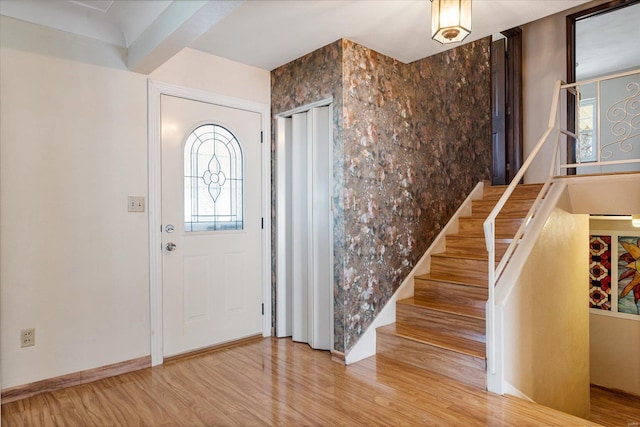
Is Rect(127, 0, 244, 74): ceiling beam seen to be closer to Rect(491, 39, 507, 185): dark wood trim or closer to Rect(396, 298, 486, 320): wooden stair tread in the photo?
Rect(396, 298, 486, 320): wooden stair tread

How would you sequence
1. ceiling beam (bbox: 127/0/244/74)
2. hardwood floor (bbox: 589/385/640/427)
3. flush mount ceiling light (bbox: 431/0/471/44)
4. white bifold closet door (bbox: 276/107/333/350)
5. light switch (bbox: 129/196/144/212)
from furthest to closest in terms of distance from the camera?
1. hardwood floor (bbox: 589/385/640/427)
2. white bifold closet door (bbox: 276/107/333/350)
3. light switch (bbox: 129/196/144/212)
4. ceiling beam (bbox: 127/0/244/74)
5. flush mount ceiling light (bbox: 431/0/471/44)

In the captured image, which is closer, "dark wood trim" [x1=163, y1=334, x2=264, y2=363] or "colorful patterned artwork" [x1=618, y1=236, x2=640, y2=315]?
"dark wood trim" [x1=163, y1=334, x2=264, y2=363]

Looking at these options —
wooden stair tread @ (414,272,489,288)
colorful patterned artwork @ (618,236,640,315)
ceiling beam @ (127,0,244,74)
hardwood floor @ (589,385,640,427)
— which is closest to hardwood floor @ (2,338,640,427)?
wooden stair tread @ (414,272,489,288)

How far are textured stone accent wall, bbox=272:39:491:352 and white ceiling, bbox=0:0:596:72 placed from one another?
268 millimetres

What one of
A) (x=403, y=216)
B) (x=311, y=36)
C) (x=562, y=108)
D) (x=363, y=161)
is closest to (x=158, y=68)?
(x=311, y=36)

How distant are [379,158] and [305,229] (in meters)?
0.88

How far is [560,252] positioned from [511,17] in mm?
1811

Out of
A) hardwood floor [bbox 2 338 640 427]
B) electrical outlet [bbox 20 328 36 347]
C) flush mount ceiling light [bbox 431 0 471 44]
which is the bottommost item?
hardwood floor [bbox 2 338 640 427]

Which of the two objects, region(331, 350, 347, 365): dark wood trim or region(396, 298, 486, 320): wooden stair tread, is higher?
region(396, 298, 486, 320): wooden stair tread

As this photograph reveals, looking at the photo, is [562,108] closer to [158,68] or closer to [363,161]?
[363,161]

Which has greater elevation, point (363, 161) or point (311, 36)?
point (311, 36)

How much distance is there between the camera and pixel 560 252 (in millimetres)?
3086

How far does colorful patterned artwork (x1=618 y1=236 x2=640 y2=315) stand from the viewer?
4570mm

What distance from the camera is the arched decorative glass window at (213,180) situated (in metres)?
3.08
